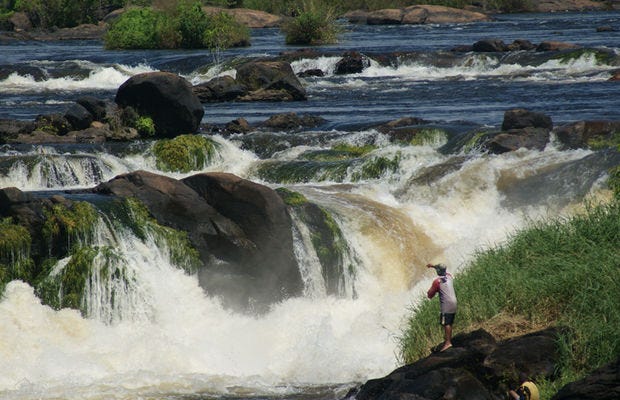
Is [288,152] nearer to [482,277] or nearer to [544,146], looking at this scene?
[544,146]

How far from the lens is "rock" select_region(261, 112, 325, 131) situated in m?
32.0

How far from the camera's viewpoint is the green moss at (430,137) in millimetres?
28766

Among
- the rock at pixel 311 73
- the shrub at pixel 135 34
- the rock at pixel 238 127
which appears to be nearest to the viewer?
the rock at pixel 238 127

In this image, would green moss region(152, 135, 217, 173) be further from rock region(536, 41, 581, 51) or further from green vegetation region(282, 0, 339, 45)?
green vegetation region(282, 0, 339, 45)

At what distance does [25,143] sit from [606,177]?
15.1 meters

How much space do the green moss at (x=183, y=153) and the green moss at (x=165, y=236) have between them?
7866 millimetres

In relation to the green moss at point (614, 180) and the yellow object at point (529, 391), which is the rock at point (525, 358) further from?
the green moss at point (614, 180)

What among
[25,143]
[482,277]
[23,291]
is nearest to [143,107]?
[25,143]

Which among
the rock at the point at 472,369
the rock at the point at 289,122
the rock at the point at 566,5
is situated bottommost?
the rock at the point at 566,5

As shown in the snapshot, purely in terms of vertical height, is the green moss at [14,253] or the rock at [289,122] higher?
the green moss at [14,253]

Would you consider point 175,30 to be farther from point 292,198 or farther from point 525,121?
point 292,198

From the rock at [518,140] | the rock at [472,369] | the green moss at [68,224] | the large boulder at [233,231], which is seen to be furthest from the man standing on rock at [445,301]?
the rock at [518,140]

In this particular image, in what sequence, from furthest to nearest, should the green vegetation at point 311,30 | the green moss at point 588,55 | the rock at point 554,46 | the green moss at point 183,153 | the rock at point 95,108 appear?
the green vegetation at point 311,30
the rock at point 554,46
the green moss at point 588,55
the rock at point 95,108
the green moss at point 183,153

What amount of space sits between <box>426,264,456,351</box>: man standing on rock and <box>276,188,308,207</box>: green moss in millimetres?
7717
